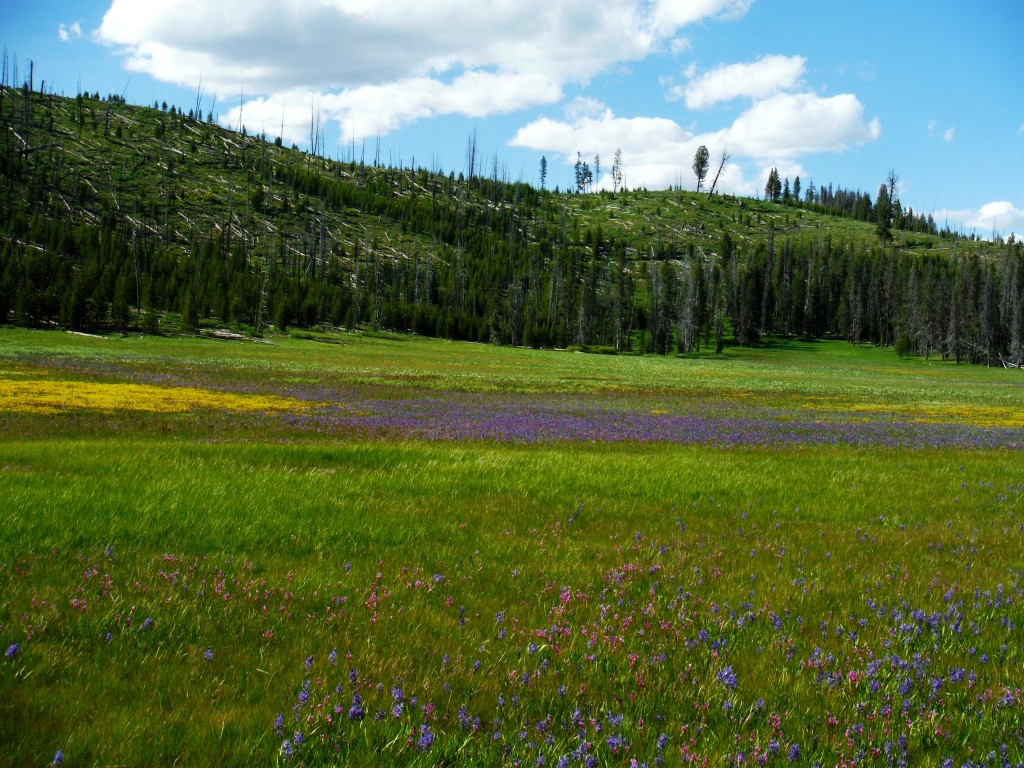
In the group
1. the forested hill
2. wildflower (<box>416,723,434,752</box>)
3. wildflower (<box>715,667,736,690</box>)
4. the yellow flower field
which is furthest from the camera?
the forested hill

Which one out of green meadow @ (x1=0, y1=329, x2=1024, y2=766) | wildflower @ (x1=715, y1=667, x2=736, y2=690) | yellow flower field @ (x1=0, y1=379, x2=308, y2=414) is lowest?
yellow flower field @ (x1=0, y1=379, x2=308, y2=414)

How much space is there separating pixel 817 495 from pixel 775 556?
178 inches

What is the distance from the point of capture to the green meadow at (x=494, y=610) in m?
3.35

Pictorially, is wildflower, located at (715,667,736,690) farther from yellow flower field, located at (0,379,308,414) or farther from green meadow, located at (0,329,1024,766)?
yellow flower field, located at (0,379,308,414)

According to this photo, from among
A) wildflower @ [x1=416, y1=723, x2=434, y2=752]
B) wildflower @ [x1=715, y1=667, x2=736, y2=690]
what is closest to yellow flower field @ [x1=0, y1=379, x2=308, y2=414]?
wildflower @ [x1=416, y1=723, x2=434, y2=752]

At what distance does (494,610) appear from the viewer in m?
5.25

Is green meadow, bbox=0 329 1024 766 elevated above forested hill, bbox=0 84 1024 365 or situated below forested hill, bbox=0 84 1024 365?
below

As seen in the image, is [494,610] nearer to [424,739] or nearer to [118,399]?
[424,739]

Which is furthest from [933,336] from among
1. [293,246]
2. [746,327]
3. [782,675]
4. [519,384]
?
[293,246]

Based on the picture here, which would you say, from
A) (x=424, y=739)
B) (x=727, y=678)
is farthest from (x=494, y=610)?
(x=424, y=739)

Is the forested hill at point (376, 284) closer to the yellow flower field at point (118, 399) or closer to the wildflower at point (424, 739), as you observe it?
the yellow flower field at point (118, 399)

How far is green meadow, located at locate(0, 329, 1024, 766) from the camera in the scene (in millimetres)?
3348

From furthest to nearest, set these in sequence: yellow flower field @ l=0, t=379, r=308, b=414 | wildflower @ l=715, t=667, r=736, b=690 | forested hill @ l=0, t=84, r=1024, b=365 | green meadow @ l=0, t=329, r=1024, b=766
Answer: forested hill @ l=0, t=84, r=1024, b=365 → yellow flower field @ l=0, t=379, r=308, b=414 → wildflower @ l=715, t=667, r=736, b=690 → green meadow @ l=0, t=329, r=1024, b=766

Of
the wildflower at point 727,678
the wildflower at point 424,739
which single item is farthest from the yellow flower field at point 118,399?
the wildflower at point 727,678
